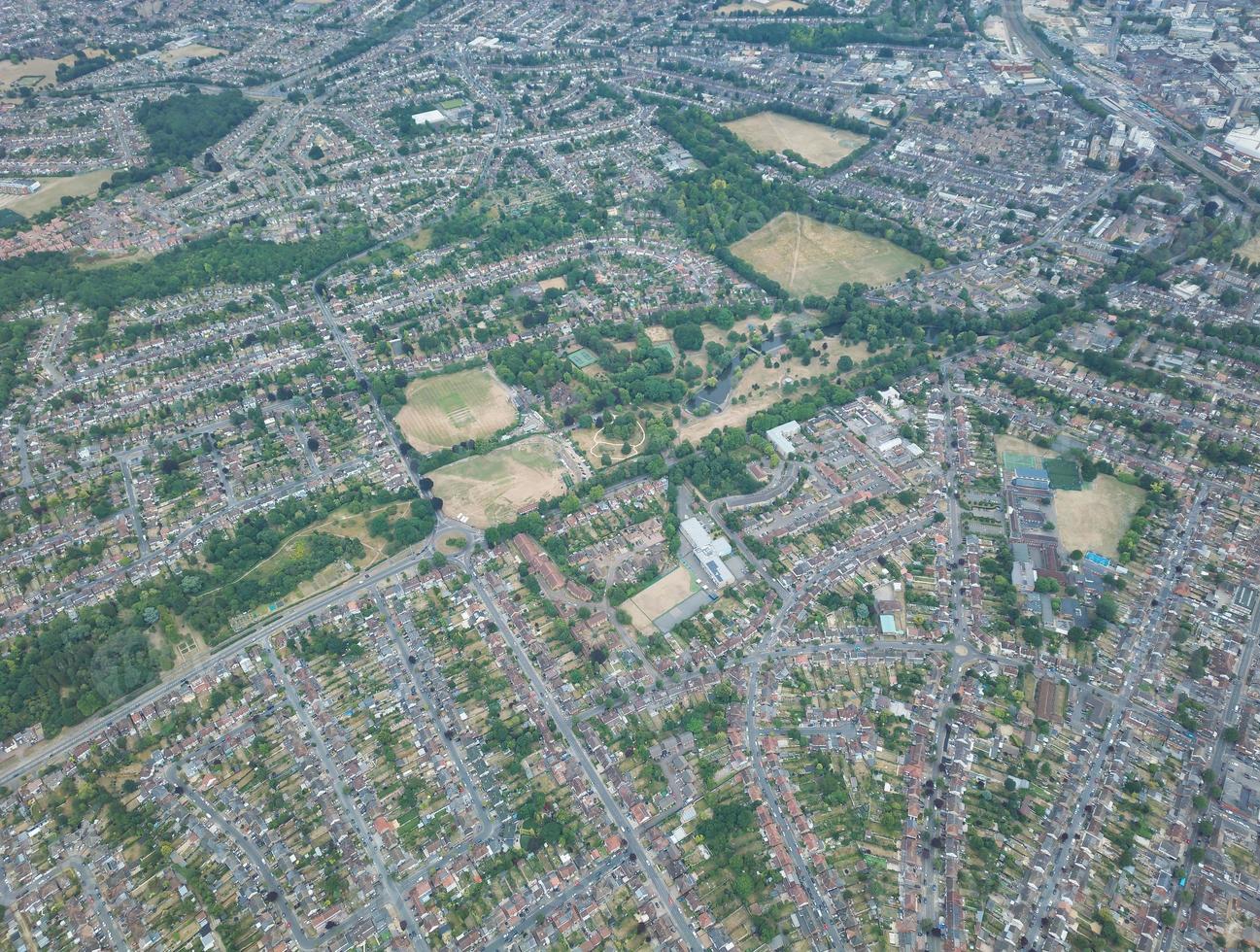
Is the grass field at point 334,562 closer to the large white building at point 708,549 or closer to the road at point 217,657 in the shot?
the road at point 217,657

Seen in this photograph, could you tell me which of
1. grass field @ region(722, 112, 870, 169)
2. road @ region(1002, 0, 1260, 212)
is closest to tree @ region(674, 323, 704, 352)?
grass field @ region(722, 112, 870, 169)

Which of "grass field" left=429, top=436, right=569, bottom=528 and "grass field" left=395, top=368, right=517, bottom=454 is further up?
"grass field" left=395, top=368, right=517, bottom=454

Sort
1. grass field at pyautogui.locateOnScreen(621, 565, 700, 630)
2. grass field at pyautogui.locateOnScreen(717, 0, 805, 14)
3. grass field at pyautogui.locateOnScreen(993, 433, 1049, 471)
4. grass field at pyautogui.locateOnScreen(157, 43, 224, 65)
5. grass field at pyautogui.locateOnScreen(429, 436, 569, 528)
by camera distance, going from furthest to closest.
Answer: grass field at pyautogui.locateOnScreen(717, 0, 805, 14), grass field at pyautogui.locateOnScreen(157, 43, 224, 65), grass field at pyautogui.locateOnScreen(993, 433, 1049, 471), grass field at pyautogui.locateOnScreen(429, 436, 569, 528), grass field at pyautogui.locateOnScreen(621, 565, 700, 630)

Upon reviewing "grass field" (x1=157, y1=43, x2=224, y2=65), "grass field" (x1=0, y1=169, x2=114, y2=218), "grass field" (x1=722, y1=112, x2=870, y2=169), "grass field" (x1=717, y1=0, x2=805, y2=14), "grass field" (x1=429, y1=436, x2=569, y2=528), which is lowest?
"grass field" (x1=429, y1=436, x2=569, y2=528)

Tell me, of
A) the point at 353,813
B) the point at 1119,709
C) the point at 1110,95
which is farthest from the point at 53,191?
the point at 1110,95

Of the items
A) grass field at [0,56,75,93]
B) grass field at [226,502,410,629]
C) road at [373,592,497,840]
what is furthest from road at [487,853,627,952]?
grass field at [0,56,75,93]

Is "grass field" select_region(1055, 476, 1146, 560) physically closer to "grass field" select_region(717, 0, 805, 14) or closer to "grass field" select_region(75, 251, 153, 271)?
"grass field" select_region(75, 251, 153, 271)

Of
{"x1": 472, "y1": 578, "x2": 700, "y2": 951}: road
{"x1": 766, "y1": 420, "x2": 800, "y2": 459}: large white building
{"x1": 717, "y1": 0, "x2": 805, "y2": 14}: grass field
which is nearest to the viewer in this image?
{"x1": 472, "y1": 578, "x2": 700, "y2": 951}: road

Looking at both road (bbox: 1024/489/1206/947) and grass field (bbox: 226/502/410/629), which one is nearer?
road (bbox: 1024/489/1206/947)
